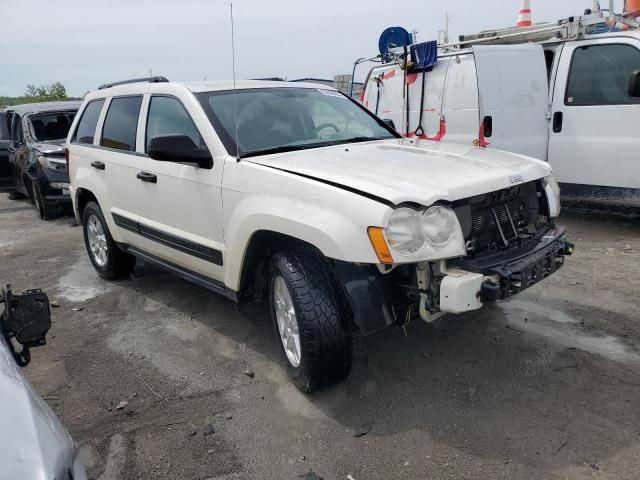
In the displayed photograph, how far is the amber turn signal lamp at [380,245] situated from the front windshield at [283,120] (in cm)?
122

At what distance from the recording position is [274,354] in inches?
153

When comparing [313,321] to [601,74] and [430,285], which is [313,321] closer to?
[430,285]

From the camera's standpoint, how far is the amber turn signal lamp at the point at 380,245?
8.89 ft

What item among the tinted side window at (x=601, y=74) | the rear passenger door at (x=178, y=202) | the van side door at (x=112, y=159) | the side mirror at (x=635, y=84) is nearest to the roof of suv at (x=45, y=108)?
the van side door at (x=112, y=159)

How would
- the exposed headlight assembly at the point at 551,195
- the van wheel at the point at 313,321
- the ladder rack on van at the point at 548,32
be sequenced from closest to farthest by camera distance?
the van wheel at the point at 313,321, the exposed headlight assembly at the point at 551,195, the ladder rack on van at the point at 548,32

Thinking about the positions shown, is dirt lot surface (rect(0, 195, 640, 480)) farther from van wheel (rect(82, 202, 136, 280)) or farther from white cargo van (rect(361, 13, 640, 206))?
white cargo van (rect(361, 13, 640, 206))

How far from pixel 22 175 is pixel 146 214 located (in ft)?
21.3

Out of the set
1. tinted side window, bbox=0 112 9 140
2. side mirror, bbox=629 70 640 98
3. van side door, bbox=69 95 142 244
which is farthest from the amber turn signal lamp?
tinted side window, bbox=0 112 9 140

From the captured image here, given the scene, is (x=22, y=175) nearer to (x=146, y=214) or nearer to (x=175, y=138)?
(x=146, y=214)

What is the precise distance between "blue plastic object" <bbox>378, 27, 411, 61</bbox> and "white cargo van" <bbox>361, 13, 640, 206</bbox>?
1.15 m

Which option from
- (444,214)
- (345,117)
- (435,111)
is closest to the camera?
(444,214)

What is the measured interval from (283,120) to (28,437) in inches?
111

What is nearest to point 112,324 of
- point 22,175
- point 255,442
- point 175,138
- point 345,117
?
point 175,138

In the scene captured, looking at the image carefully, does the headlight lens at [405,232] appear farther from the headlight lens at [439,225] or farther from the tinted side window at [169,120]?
the tinted side window at [169,120]
